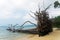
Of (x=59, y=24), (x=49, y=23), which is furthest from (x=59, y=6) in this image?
(x=49, y=23)

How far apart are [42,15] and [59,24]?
844 cm

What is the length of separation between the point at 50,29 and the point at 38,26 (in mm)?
1829

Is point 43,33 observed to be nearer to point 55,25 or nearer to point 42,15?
point 42,15

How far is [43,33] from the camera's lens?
79.2 ft

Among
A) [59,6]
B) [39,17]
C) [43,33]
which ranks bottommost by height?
[43,33]

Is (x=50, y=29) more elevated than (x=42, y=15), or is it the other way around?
(x=42, y=15)

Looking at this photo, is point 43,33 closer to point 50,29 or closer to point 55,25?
point 50,29

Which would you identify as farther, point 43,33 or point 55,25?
point 55,25

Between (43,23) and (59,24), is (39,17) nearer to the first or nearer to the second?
(43,23)

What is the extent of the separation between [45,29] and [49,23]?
122cm

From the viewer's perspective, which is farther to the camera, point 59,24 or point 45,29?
point 59,24

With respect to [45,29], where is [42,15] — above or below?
above

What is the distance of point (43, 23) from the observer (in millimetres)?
24266

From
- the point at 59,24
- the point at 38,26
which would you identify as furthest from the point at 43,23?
the point at 59,24
